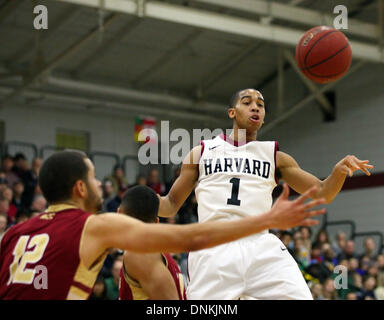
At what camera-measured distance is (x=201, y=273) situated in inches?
187

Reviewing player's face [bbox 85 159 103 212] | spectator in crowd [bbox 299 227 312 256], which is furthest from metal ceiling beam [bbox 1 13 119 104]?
player's face [bbox 85 159 103 212]

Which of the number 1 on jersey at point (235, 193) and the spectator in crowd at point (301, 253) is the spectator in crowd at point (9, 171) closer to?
the spectator in crowd at point (301, 253)

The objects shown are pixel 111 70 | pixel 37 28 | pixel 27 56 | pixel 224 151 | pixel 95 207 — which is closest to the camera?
pixel 95 207

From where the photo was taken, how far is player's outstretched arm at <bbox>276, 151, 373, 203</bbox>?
16.1 feet

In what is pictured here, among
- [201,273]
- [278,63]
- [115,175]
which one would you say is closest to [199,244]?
[201,273]

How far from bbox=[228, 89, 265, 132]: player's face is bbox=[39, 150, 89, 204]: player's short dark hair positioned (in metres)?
2.26

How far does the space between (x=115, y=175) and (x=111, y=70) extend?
366cm

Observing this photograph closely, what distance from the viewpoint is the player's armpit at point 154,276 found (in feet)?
13.6

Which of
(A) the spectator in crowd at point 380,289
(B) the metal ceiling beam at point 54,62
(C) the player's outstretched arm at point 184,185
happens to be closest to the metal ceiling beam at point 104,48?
(B) the metal ceiling beam at point 54,62

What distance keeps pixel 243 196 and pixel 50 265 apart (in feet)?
6.78

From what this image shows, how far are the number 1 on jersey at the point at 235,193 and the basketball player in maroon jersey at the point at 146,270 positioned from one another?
58cm

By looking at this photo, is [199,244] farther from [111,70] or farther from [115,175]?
[111,70]
